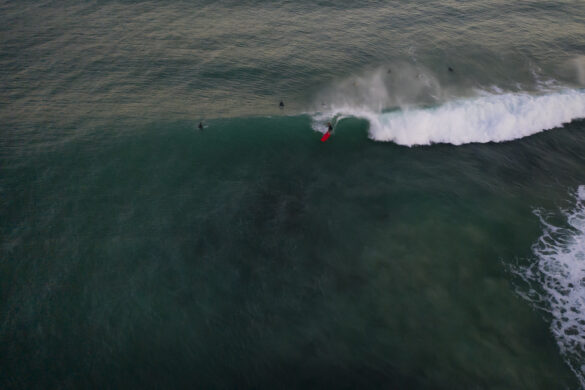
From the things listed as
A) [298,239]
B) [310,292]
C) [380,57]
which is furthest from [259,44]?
[310,292]

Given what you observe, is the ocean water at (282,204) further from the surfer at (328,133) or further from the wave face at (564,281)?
the surfer at (328,133)

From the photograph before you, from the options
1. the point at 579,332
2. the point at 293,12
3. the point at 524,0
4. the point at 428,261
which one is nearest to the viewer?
the point at 579,332

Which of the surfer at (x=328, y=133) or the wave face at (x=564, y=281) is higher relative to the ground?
the surfer at (x=328, y=133)

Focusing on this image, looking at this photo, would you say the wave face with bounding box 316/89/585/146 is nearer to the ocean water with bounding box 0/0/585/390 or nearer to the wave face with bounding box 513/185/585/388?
the ocean water with bounding box 0/0/585/390

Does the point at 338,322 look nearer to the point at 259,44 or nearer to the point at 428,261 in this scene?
the point at 428,261

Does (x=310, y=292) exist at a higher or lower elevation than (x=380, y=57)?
lower

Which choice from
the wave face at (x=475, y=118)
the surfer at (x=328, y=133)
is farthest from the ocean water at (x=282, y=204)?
the surfer at (x=328, y=133)
